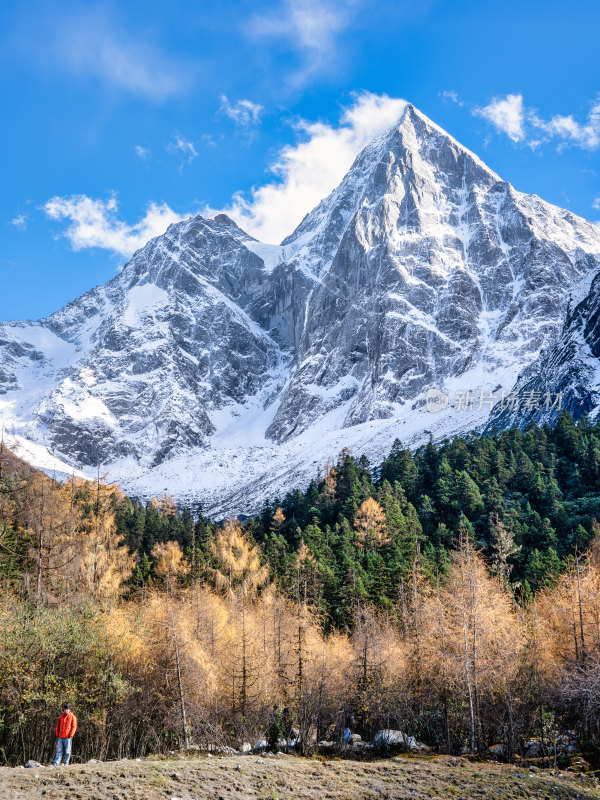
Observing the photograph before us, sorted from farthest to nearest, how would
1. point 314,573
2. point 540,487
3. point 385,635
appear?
1. point 540,487
2. point 314,573
3. point 385,635

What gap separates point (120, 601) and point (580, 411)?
5200 inches

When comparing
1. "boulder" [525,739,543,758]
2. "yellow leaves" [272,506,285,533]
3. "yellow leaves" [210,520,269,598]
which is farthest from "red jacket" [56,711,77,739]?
"yellow leaves" [272,506,285,533]

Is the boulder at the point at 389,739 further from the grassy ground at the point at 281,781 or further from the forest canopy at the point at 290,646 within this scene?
the grassy ground at the point at 281,781

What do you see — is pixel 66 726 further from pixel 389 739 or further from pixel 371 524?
pixel 371 524

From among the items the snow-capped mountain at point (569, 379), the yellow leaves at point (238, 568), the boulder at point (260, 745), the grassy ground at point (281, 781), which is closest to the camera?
the grassy ground at point (281, 781)

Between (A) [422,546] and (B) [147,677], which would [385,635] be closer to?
(B) [147,677]

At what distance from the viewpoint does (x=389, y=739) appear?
2958 cm

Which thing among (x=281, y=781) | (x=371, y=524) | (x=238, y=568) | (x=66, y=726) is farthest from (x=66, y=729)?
(x=371, y=524)

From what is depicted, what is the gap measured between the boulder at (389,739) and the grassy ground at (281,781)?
24.4 feet

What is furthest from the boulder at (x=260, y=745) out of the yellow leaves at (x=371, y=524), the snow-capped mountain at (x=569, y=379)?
the snow-capped mountain at (x=569, y=379)

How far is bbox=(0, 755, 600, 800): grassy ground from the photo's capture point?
52.4ft

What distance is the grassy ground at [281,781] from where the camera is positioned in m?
16.0

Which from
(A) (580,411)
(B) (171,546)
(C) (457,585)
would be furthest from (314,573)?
(A) (580,411)

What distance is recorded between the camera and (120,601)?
47688 millimetres
